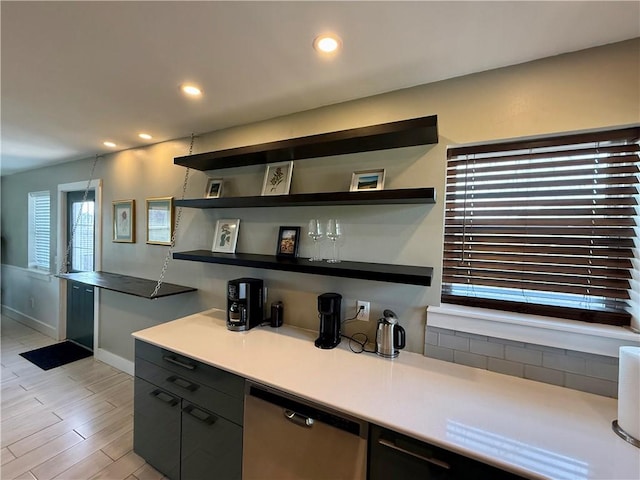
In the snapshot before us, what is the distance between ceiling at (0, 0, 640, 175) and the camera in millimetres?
1063

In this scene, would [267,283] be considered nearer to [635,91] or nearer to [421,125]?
[421,125]

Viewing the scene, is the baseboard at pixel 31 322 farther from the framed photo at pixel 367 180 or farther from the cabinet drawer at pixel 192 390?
the framed photo at pixel 367 180

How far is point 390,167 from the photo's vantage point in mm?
1675

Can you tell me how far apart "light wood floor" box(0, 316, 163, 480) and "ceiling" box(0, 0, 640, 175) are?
97.2 inches

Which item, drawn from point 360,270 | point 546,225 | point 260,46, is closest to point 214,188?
point 260,46

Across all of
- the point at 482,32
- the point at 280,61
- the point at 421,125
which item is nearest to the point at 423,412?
the point at 421,125

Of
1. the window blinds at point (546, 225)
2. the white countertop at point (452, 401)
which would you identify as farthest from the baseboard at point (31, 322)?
the window blinds at point (546, 225)

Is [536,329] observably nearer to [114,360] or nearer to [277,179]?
[277,179]

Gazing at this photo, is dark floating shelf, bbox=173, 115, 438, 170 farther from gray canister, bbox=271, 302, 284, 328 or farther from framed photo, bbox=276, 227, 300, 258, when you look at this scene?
gray canister, bbox=271, 302, 284, 328

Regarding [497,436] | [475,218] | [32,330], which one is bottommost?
[32,330]

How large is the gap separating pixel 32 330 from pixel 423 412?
5755 mm

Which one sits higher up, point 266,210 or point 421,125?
point 421,125

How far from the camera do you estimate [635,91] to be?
1.20 metres

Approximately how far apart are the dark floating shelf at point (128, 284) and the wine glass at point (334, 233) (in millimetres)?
1405
